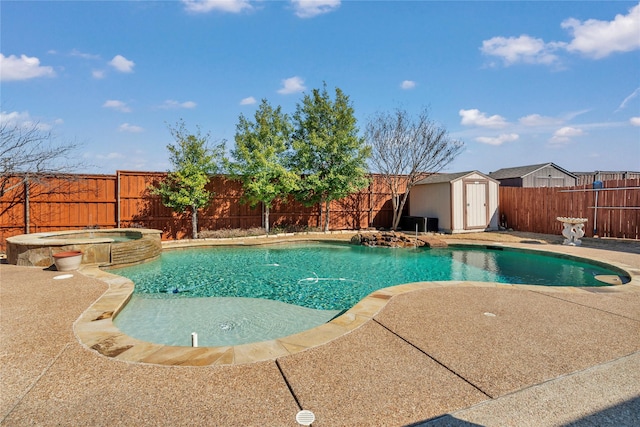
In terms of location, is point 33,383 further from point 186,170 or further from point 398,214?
point 398,214

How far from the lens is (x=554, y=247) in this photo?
1016cm

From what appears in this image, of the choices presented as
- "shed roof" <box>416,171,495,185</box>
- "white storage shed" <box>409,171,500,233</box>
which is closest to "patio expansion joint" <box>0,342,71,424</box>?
"white storage shed" <box>409,171,500,233</box>

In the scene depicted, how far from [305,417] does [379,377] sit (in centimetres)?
74

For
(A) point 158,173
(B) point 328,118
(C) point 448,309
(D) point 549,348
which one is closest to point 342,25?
(B) point 328,118

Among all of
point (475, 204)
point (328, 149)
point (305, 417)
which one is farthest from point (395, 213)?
point (305, 417)

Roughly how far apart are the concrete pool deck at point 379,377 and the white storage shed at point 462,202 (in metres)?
10.3

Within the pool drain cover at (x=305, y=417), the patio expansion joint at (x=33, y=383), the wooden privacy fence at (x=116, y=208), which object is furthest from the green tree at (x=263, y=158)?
the pool drain cover at (x=305, y=417)

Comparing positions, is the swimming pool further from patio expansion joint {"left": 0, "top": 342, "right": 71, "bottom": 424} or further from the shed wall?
the shed wall

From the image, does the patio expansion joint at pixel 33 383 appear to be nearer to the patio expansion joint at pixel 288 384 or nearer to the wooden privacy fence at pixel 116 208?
the patio expansion joint at pixel 288 384

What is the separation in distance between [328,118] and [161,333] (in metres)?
11.4

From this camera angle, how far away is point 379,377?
8.43ft

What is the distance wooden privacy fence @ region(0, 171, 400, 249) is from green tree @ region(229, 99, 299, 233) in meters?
0.84

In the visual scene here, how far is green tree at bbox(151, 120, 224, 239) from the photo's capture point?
1174 centimetres

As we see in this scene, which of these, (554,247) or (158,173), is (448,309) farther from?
(158,173)
